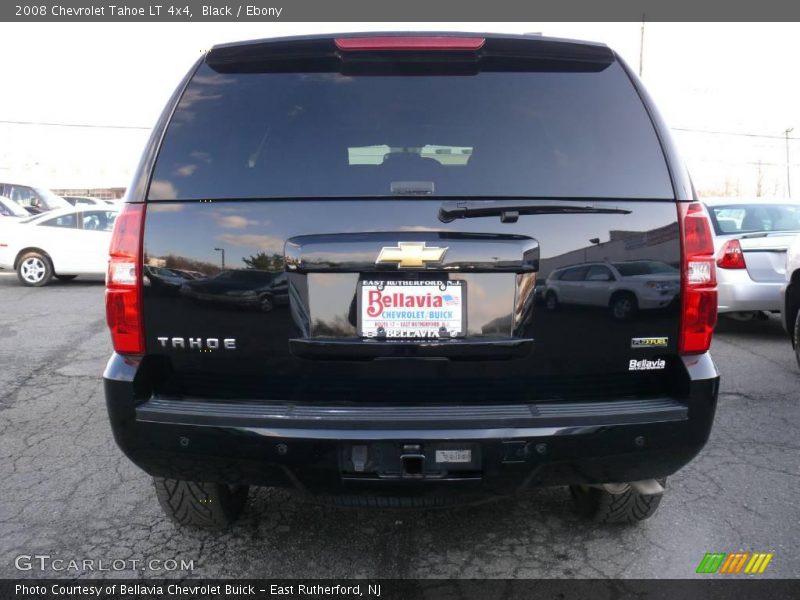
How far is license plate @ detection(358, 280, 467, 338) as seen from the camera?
2162 mm

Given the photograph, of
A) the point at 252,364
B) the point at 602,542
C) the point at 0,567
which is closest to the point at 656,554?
the point at 602,542

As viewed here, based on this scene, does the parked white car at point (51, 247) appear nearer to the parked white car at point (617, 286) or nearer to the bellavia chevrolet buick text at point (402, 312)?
the bellavia chevrolet buick text at point (402, 312)

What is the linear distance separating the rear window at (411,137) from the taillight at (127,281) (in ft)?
0.44

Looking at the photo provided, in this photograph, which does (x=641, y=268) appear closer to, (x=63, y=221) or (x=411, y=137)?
(x=411, y=137)

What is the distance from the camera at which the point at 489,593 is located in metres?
2.51

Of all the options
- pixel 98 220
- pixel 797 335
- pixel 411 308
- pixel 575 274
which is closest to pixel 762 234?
pixel 797 335

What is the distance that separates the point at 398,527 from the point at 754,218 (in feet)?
22.0

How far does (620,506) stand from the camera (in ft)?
9.56

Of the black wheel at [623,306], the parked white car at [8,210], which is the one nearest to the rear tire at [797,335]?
the black wheel at [623,306]

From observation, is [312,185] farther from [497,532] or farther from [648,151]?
[497,532]

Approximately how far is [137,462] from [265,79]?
56.6 inches

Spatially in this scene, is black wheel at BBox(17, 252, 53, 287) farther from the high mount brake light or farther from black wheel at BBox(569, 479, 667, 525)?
black wheel at BBox(569, 479, 667, 525)

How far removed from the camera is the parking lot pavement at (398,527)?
2713 mm

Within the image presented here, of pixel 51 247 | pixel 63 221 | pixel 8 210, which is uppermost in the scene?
pixel 8 210
